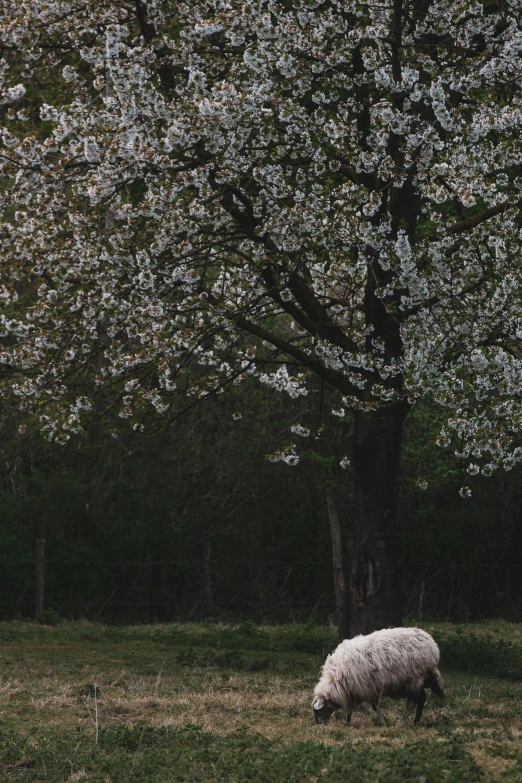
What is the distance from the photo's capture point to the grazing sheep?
352 inches

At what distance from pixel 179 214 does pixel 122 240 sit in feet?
2.63

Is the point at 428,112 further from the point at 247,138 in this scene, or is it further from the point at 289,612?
the point at 289,612

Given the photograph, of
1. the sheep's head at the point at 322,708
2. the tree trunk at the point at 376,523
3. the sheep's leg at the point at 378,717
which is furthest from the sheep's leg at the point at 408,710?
the tree trunk at the point at 376,523

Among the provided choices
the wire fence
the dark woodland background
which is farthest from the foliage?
the wire fence

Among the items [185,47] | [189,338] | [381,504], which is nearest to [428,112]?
[185,47]

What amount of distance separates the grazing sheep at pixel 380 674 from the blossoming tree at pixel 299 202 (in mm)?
2698

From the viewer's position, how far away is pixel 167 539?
20.6m

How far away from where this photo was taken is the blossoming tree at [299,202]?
10.9 metres

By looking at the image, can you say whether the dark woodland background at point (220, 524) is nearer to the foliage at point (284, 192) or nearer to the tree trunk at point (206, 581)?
the tree trunk at point (206, 581)

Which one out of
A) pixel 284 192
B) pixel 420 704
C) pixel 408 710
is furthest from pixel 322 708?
pixel 284 192

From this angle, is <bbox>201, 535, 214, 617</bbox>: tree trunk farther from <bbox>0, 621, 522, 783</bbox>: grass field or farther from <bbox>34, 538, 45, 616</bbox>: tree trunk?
<bbox>0, 621, 522, 783</bbox>: grass field

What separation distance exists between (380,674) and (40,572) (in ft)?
37.2

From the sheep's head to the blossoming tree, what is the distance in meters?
2.81

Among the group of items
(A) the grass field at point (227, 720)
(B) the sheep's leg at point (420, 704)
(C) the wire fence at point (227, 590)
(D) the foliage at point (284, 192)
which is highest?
(D) the foliage at point (284, 192)
